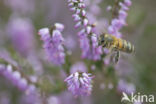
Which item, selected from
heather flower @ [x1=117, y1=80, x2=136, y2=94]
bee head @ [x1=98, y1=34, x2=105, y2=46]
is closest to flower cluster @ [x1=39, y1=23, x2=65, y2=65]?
bee head @ [x1=98, y1=34, x2=105, y2=46]

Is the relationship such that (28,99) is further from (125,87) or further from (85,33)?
(85,33)

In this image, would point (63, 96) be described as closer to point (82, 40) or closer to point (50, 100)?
point (50, 100)

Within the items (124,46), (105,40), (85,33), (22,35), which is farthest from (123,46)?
(22,35)

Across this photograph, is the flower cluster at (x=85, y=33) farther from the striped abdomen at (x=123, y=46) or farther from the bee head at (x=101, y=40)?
the striped abdomen at (x=123, y=46)

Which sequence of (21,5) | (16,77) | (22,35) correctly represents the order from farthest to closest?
(21,5), (22,35), (16,77)

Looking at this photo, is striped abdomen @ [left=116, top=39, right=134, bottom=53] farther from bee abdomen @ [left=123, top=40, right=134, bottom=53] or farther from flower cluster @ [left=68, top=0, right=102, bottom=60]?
flower cluster @ [left=68, top=0, right=102, bottom=60]

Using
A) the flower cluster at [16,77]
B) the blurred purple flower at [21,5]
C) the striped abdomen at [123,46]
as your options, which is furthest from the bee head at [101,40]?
the blurred purple flower at [21,5]
